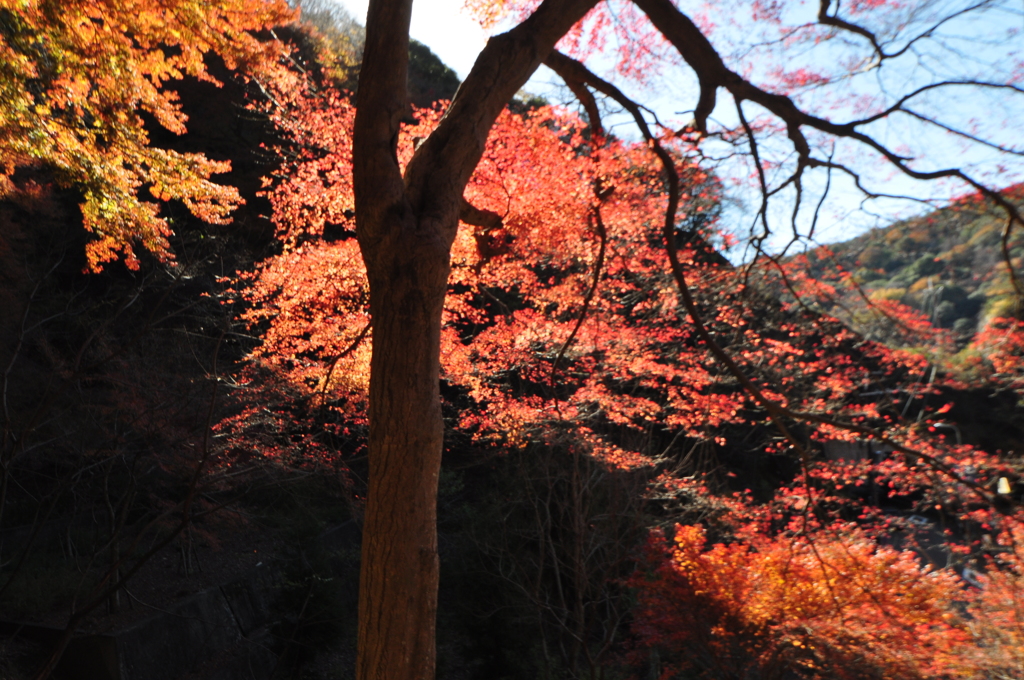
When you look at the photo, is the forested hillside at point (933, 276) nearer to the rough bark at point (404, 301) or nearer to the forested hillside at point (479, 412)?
the forested hillside at point (479, 412)

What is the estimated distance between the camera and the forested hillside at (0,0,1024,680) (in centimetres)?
455

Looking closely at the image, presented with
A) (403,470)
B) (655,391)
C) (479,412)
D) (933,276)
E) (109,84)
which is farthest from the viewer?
(655,391)

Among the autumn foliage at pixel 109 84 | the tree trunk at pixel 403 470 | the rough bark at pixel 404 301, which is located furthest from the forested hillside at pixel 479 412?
the tree trunk at pixel 403 470

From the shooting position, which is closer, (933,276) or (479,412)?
(479,412)

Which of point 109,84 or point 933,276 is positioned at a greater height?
point 933,276

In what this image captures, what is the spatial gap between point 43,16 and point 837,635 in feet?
23.8

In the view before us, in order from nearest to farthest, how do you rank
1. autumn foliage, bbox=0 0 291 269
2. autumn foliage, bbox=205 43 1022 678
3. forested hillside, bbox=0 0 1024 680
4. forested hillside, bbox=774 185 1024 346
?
autumn foliage, bbox=0 0 291 269 < forested hillside, bbox=0 0 1024 680 < autumn foliage, bbox=205 43 1022 678 < forested hillside, bbox=774 185 1024 346

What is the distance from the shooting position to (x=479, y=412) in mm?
9289

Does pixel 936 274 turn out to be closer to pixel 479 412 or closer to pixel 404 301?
pixel 479 412

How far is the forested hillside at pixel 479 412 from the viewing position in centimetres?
455

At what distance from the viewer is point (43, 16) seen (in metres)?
4.08

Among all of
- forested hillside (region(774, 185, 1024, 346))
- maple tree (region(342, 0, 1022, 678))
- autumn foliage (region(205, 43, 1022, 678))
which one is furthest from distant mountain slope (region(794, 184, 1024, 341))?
maple tree (region(342, 0, 1022, 678))

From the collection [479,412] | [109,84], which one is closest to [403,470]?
[109,84]

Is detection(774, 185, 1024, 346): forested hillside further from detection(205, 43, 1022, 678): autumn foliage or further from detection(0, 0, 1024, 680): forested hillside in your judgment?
detection(205, 43, 1022, 678): autumn foliage
